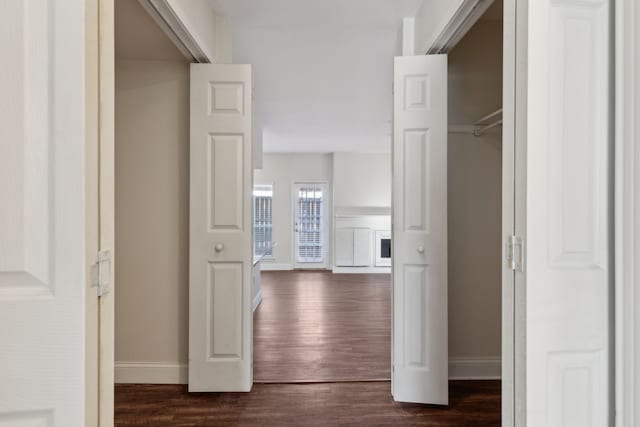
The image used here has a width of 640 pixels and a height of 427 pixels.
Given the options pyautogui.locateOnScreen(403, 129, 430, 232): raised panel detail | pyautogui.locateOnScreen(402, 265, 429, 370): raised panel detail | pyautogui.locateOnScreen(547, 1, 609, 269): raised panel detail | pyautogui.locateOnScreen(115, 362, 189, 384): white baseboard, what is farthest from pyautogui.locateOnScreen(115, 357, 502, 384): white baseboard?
pyautogui.locateOnScreen(547, 1, 609, 269): raised panel detail

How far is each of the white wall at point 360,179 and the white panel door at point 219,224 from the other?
5.63 meters

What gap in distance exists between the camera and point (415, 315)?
230 cm

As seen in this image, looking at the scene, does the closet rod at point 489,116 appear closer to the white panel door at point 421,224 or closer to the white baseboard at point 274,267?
the white panel door at point 421,224

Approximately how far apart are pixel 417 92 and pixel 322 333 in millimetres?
2466

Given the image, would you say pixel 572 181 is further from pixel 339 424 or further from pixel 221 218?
pixel 221 218

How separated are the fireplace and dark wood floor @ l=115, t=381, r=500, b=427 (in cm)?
534

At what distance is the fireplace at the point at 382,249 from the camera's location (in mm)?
7930

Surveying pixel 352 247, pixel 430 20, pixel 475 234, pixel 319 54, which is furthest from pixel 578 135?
pixel 352 247

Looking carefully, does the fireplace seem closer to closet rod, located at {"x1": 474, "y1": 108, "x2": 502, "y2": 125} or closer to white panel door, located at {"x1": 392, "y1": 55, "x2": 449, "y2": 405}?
closet rod, located at {"x1": 474, "y1": 108, "x2": 502, "y2": 125}

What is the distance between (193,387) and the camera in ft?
7.96
